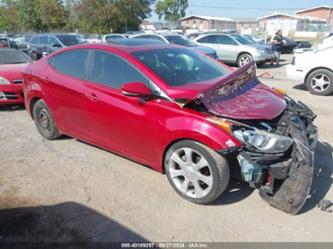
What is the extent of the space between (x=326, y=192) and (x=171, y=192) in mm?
1811

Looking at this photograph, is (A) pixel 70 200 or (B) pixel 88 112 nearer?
(A) pixel 70 200

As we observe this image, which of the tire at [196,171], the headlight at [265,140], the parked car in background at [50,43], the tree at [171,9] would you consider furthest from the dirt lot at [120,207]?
the tree at [171,9]

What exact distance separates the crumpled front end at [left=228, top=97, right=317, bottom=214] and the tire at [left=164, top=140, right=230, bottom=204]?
0.24 m

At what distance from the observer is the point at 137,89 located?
11.5 feet

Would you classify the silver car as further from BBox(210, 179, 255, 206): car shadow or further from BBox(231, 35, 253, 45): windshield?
BBox(210, 179, 255, 206): car shadow

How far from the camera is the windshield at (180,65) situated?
151 inches

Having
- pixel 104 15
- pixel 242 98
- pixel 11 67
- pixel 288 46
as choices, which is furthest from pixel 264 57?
pixel 104 15

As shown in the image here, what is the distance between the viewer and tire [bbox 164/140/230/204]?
3.24 meters

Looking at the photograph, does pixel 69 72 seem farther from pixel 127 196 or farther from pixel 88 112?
pixel 127 196

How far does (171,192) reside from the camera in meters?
3.73

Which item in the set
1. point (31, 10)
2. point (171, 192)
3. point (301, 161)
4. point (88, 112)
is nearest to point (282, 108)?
point (301, 161)

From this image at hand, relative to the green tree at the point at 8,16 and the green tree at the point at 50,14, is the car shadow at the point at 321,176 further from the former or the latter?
the green tree at the point at 8,16

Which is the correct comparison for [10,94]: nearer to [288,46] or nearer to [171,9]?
[288,46]

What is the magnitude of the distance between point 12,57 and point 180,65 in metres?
6.13
